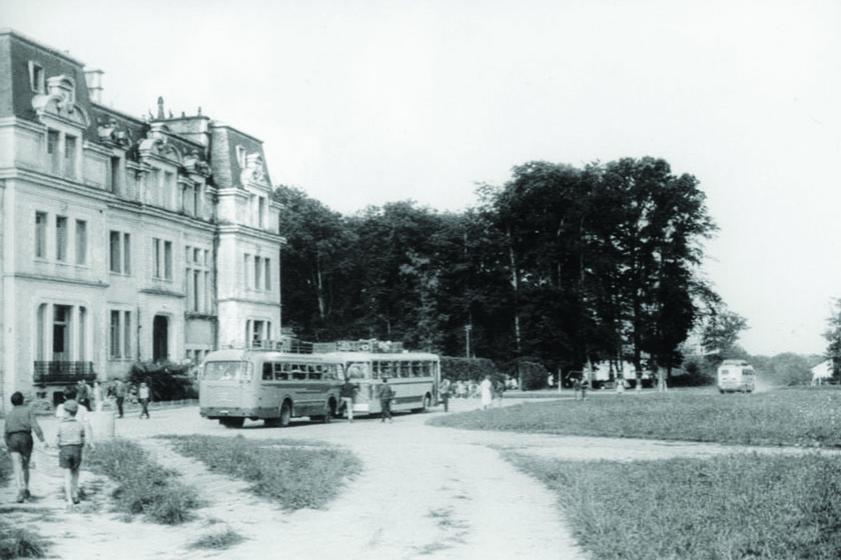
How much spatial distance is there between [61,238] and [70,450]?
32.1 meters

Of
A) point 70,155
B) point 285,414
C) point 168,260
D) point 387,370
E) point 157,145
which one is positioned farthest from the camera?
point 168,260

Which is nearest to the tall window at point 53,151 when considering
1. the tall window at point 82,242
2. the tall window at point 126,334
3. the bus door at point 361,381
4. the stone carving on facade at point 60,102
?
the stone carving on facade at point 60,102

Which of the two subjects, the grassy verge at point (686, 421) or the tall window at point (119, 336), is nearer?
the grassy verge at point (686, 421)

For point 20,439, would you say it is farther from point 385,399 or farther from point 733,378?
point 733,378

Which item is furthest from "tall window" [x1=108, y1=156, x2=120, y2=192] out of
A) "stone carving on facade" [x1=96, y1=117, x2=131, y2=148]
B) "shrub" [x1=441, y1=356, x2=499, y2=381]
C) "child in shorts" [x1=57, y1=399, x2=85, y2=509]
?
"child in shorts" [x1=57, y1=399, x2=85, y2=509]

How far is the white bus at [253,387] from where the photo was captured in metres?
34.4

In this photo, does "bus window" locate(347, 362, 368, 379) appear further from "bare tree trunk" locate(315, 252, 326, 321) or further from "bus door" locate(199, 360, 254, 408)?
"bare tree trunk" locate(315, 252, 326, 321)

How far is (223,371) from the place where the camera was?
34781 mm

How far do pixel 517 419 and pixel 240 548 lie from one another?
79.3 ft

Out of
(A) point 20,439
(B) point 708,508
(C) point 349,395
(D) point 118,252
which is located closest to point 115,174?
(D) point 118,252

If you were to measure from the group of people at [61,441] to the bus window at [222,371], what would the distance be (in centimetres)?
1807

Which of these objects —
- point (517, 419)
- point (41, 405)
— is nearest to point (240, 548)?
point (517, 419)

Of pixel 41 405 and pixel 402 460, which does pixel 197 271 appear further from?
pixel 402 460

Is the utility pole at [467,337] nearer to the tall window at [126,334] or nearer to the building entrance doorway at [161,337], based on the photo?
the building entrance doorway at [161,337]
